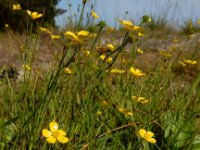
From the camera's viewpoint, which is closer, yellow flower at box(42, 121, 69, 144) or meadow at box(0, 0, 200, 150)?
yellow flower at box(42, 121, 69, 144)

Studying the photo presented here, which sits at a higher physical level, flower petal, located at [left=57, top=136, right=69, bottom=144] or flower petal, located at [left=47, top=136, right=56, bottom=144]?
flower petal, located at [left=47, top=136, right=56, bottom=144]

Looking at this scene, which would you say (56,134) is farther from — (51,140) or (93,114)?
(93,114)

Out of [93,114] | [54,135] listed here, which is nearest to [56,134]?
[54,135]

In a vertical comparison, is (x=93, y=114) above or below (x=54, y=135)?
below

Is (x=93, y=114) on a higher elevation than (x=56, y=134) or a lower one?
lower

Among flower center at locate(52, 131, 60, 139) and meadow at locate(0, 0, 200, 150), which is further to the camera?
meadow at locate(0, 0, 200, 150)

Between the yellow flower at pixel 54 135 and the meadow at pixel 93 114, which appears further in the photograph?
the meadow at pixel 93 114

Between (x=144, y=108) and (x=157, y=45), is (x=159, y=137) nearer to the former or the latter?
(x=144, y=108)

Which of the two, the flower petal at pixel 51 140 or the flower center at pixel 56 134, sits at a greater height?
the flower petal at pixel 51 140

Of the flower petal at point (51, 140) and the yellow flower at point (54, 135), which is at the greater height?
the flower petal at point (51, 140)

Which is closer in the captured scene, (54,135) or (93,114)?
(54,135)

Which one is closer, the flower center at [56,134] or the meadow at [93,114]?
the flower center at [56,134]

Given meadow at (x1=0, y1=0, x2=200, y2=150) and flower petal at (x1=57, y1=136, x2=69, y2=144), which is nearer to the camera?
flower petal at (x1=57, y1=136, x2=69, y2=144)
